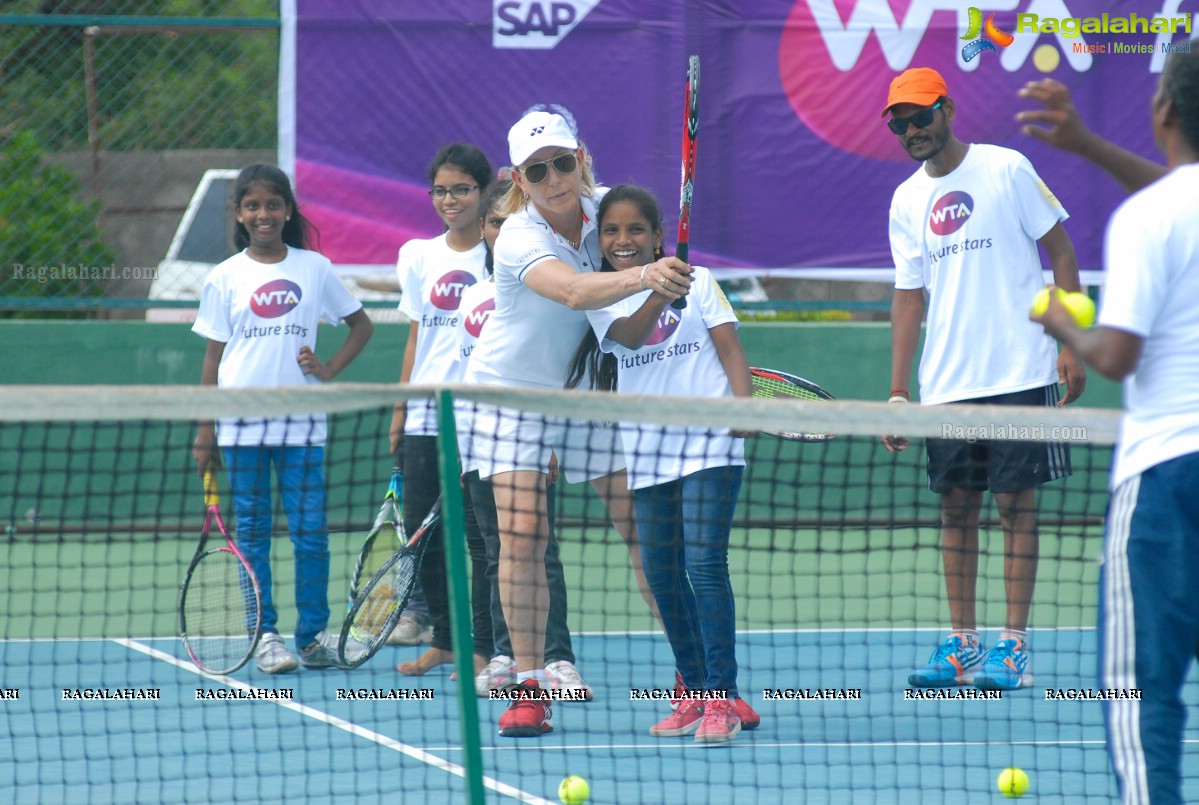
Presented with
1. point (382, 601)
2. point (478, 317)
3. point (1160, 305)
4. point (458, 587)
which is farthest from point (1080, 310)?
point (382, 601)

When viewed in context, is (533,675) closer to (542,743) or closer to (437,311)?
(542,743)

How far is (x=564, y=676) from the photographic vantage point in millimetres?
4809

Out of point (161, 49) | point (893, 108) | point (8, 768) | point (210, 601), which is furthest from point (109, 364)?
point (893, 108)

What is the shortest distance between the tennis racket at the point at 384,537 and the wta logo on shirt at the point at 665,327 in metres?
1.32

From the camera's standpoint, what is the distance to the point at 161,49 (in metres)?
8.16

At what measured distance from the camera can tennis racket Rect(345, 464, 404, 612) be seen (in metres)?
5.19

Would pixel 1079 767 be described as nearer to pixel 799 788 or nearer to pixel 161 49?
pixel 799 788

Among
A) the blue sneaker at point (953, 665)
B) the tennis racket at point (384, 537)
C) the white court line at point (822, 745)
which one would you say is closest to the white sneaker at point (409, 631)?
the tennis racket at point (384, 537)

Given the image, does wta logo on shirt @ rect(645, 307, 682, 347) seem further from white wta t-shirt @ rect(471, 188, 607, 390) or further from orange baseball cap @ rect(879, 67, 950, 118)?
orange baseball cap @ rect(879, 67, 950, 118)

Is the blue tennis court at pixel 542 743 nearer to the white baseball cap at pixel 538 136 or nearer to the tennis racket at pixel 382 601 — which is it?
the tennis racket at pixel 382 601

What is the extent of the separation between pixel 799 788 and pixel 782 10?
199 inches

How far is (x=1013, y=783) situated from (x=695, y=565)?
1.00m

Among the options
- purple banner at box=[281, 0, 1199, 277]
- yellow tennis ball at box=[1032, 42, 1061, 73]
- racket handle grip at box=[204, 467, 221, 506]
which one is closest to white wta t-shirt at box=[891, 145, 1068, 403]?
racket handle grip at box=[204, 467, 221, 506]

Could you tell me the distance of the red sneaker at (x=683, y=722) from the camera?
4297mm
